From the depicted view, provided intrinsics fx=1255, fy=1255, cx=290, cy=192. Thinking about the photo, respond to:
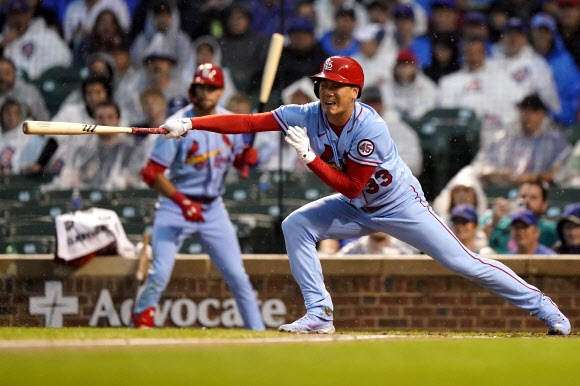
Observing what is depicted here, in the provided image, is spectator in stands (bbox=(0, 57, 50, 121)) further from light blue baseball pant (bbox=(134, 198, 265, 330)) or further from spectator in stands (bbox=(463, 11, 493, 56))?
spectator in stands (bbox=(463, 11, 493, 56))

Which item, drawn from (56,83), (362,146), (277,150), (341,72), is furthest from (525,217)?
(56,83)

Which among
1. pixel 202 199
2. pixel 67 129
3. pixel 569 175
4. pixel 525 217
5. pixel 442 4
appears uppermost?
pixel 442 4

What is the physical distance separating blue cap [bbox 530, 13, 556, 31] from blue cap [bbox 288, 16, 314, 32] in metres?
1.92

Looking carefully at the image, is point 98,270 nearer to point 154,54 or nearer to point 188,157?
point 188,157

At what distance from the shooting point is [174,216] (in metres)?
9.48

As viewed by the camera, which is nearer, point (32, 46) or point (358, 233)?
point (358, 233)

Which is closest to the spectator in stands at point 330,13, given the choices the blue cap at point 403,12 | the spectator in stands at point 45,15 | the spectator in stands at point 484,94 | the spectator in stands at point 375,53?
the spectator in stands at point 375,53

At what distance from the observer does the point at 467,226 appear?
9844mm

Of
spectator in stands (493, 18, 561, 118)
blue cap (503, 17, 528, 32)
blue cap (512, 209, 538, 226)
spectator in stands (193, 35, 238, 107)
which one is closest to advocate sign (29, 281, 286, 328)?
spectator in stands (193, 35, 238, 107)

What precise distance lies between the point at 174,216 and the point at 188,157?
0.46 metres

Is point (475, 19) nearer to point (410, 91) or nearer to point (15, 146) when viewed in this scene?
point (410, 91)

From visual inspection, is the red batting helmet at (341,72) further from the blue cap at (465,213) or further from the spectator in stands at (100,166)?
the spectator in stands at (100,166)

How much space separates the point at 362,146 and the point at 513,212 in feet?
11.4

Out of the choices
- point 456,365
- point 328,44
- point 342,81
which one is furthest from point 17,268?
point 456,365
